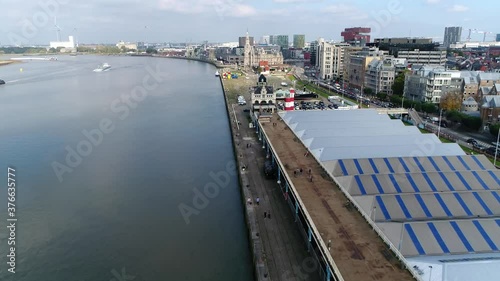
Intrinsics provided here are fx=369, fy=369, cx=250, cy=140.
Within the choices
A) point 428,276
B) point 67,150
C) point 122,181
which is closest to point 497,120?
point 428,276

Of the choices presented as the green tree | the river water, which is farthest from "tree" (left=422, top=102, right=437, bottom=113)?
the river water

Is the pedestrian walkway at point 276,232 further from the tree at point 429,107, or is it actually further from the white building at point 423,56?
the white building at point 423,56

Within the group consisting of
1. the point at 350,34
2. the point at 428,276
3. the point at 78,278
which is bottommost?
the point at 78,278

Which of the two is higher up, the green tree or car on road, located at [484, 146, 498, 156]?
the green tree

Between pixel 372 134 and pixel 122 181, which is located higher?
pixel 372 134

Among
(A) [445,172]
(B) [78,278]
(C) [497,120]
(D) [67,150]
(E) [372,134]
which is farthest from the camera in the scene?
(C) [497,120]

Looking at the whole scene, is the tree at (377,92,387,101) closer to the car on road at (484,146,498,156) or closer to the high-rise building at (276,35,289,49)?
the car on road at (484,146,498,156)

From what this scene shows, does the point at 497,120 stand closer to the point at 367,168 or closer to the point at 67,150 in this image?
the point at 367,168
